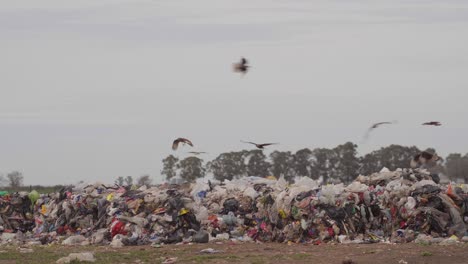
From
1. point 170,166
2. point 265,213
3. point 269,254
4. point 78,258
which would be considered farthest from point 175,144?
point 170,166

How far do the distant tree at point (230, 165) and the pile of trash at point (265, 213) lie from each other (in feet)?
71.6

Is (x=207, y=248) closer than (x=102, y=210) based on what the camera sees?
Yes

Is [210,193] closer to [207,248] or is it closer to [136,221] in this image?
[136,221]

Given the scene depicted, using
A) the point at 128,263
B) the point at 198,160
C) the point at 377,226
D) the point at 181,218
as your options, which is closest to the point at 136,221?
the point at 181,218

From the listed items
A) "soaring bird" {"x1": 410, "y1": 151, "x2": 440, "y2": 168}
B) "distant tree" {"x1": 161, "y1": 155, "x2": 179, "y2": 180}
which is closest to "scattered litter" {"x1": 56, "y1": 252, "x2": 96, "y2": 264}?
"soaring bird" {"x1": 410, "y1": 151, "x2": 440, "y2": 168}

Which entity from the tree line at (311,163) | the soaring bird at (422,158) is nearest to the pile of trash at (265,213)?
the soaring bird at (422,158)

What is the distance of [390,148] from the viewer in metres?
39.6

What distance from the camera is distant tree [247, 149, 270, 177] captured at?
4012 cm

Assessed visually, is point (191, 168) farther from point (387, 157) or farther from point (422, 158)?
point (422, 158)

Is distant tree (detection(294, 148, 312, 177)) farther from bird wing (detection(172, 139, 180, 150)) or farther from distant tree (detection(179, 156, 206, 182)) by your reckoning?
bird wing (detection(172, 139, 180, 150))

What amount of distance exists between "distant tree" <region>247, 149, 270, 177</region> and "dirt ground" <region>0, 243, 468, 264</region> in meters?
26.4

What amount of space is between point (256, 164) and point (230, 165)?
1573mm

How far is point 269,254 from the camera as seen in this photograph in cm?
1187

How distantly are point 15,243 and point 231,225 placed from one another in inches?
187
